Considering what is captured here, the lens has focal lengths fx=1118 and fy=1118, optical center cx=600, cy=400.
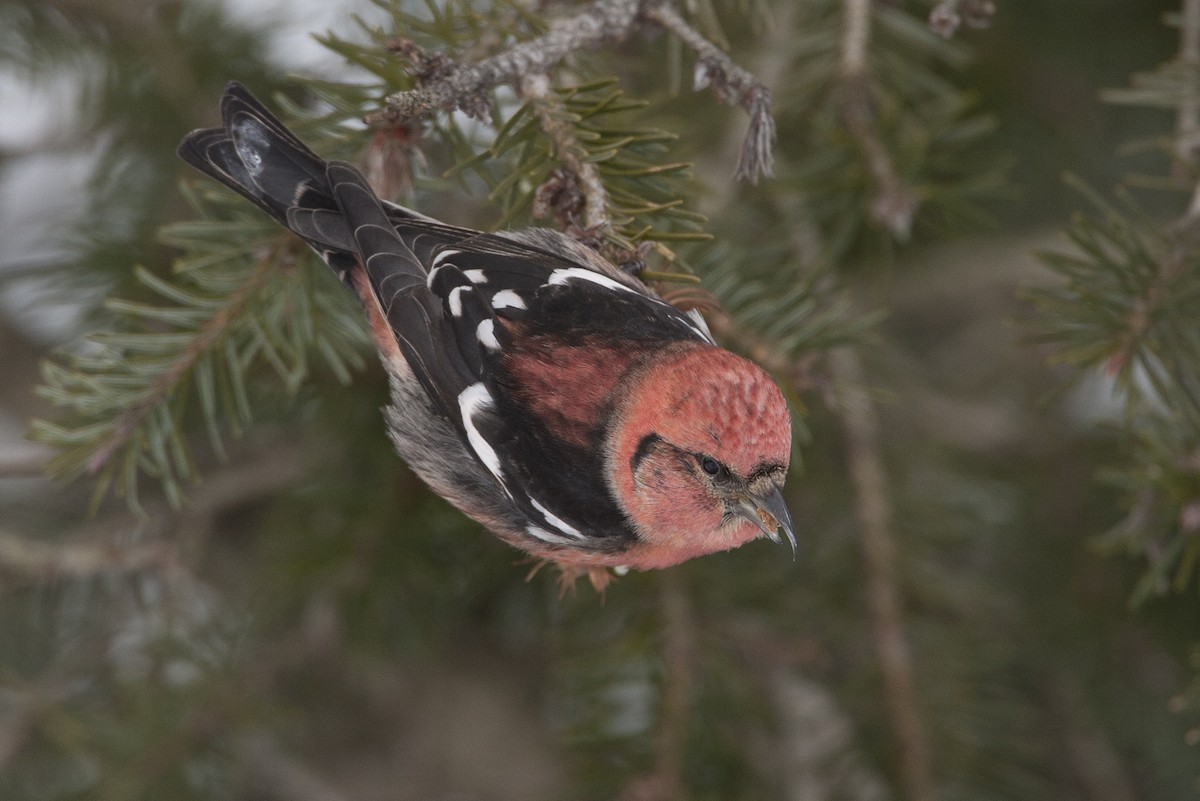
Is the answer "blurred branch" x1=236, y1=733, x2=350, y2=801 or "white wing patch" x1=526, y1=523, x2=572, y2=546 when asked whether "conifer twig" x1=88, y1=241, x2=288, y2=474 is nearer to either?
"white wing patch" x1=526, y1=523, x2=572, y2=546

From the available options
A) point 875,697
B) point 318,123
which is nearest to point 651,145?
point 318,123

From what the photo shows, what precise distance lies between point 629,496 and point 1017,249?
173cm

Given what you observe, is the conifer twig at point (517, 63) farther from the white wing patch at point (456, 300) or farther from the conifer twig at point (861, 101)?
the conifer twig at point (861, 101)

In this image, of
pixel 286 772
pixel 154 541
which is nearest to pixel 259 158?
pixel 154 541

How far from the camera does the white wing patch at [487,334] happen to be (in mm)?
1827

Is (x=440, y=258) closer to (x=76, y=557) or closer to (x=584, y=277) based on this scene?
(x=584, y=277)

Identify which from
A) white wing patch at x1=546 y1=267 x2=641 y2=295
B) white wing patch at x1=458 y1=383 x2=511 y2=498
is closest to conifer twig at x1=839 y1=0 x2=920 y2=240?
white wing patch at x1=546 y1=267 x2=641 y2=295

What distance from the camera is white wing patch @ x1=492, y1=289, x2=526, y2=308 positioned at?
6.00ft

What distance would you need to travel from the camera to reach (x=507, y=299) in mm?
1829

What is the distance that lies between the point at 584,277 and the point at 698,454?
0.33m

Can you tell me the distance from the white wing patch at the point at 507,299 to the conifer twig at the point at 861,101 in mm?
614

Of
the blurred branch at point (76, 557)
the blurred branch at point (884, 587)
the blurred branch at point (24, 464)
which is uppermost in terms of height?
the blurred branch at point (24, 464)

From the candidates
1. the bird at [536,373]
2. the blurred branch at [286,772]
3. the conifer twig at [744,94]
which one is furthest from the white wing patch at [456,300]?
the blurred branch at [286,772]

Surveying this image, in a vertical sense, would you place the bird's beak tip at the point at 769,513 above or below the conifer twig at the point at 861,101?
below
